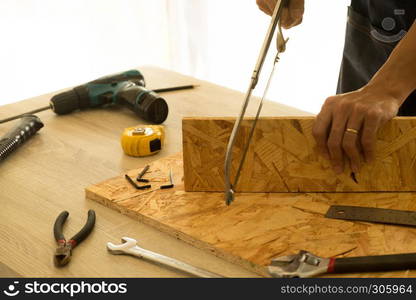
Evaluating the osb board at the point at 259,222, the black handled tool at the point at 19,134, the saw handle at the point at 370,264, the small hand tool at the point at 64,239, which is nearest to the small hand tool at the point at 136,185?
the osb board at the point at 259,222

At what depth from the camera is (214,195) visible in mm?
1301

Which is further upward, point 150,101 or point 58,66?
point 150,101

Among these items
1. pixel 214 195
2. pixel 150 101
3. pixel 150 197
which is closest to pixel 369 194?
pixel 214 195

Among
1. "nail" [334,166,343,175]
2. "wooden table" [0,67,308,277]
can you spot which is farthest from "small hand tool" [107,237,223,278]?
"nail" [334,166,343,175]

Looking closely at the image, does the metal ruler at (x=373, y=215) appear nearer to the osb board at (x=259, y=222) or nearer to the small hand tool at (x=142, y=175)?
the osb board at (x=259, y=222)

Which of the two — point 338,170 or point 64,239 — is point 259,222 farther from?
point 64,239

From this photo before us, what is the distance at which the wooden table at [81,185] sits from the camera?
108cm

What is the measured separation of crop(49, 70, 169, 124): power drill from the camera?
67.7 inches

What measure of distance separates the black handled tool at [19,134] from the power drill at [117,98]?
0.49ft

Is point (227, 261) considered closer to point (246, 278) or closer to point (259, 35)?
point (246, 278)

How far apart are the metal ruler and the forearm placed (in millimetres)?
248

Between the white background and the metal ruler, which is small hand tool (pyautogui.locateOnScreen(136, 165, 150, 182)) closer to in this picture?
the metal ruler

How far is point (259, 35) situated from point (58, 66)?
1098 millimetres

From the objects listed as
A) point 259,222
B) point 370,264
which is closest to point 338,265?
point 370,264
